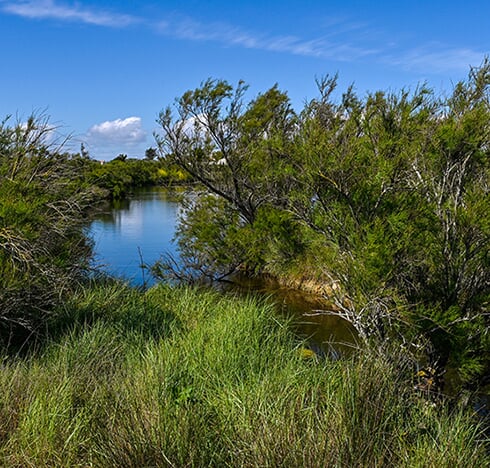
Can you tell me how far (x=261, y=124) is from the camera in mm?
14336

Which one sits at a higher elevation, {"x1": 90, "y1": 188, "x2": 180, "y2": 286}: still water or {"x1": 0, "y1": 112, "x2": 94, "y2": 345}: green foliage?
{"x1": 0, "y1": 112, "x2": 94, "y2": 345}: green foliage

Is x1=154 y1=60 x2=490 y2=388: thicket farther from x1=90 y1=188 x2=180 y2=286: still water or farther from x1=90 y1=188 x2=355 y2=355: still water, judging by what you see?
x1=90 y1=188 x2=180 y2=286: still water

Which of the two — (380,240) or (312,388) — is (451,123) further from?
(312,388)

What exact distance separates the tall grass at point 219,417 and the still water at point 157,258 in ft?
4.50

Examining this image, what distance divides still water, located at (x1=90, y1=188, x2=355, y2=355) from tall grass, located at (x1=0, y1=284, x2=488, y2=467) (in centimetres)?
137

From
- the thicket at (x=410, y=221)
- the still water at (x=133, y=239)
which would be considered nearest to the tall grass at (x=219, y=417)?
the thicket at (x=410, y=221)

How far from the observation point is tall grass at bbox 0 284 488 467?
3270 millimetres

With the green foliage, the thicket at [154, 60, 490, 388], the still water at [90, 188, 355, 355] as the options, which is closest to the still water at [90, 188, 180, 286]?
the still water at [90, 188, 355, 355]

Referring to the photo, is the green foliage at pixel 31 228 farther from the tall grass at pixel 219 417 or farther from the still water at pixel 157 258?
the still water at pixel 157 258

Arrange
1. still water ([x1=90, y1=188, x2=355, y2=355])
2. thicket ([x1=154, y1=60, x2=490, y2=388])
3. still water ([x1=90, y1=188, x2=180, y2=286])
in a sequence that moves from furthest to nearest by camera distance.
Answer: still water ([x1=90, y1=188, x2=180, y2=286]) → still water ([x1=90, y1=188, x2=355, y2=355]) → thicket ([x1=154, y1=60, x2=490, y2=388])

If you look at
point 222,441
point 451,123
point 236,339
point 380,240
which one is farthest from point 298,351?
point 451,123

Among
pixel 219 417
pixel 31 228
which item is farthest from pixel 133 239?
pixel 219 417

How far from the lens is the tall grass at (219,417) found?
3.27 meters

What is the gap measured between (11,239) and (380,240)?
12.7 feet
